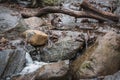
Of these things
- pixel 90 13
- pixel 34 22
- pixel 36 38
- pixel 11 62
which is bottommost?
pixel 11 62

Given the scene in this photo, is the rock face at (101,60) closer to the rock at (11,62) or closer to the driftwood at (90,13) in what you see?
the rock at (11,62)

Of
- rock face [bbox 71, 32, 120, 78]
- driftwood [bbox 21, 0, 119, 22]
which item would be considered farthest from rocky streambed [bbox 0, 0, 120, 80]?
driftwood [bbox 21, 0, 119, 22]

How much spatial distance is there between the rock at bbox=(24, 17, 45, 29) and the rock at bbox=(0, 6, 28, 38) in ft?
0.51

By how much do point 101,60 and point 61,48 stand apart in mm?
1363

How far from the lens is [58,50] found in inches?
272

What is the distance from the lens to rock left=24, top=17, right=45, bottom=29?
8.37m

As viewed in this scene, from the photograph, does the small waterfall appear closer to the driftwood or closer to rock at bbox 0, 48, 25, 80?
rock at bbox 0, 48, 25, 80

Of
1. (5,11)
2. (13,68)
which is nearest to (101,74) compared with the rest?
(13,68)

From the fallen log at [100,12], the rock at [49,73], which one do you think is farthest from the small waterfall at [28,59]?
the fallen log at [100,12]

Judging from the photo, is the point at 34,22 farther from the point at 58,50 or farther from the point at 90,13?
the point at 58,50

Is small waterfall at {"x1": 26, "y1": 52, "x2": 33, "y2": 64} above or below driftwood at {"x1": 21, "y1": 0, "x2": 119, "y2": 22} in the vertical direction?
below

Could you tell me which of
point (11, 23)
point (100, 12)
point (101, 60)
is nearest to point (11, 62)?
point (101, 60)

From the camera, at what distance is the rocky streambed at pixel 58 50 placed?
5.84 meters

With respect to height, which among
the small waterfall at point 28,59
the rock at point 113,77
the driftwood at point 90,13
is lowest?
the small waterfall at point 28,59
